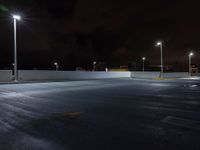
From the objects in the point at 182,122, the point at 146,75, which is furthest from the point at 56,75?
the point at 182,122

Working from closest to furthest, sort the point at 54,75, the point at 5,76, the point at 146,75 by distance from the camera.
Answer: the point at 5,76, the point at 54,75, the point at 146,75

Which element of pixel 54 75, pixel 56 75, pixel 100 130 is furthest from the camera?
pixel 56 75

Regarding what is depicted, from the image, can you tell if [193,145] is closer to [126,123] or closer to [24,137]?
[126,123]

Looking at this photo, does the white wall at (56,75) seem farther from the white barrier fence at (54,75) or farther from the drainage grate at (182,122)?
the drainage grate at (182,122)

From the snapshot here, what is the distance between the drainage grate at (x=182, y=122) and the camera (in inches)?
231

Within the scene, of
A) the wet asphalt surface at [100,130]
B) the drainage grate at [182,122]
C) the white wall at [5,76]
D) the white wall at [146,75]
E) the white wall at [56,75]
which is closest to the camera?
the wet asphalt surface at [100,130]

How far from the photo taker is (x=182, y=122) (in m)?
6.32

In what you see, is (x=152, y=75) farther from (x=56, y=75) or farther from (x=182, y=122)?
(x=182, y=122)

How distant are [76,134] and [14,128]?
188 cm

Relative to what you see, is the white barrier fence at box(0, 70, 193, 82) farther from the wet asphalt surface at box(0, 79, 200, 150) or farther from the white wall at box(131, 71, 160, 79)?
the wet asphalt surface at box(0, 79, 200, 150)

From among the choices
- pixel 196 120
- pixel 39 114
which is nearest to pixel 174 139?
pixel 196 120

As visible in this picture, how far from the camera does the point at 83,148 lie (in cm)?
428

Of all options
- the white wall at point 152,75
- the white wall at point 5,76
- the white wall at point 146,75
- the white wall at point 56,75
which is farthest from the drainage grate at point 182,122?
the white wall at point 152,75

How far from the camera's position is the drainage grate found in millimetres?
5867
